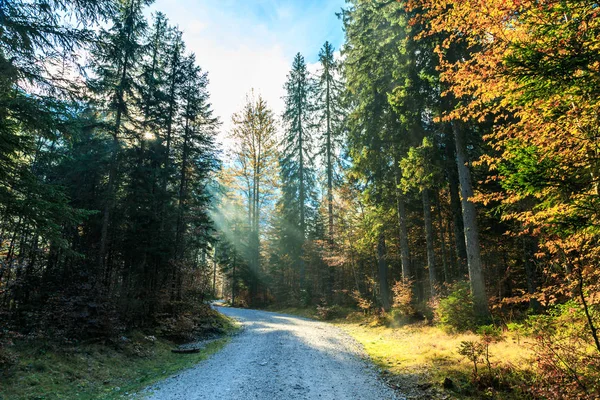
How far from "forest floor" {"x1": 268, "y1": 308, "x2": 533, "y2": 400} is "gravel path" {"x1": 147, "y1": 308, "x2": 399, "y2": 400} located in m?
0.56

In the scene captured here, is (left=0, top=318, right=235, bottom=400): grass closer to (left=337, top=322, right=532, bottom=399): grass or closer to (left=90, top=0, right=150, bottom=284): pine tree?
(left=90, top=0, right=150, bottom=284): pine tree

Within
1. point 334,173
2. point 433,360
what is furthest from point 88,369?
point 334,173

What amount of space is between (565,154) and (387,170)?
12.5 metres

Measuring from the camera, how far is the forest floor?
5957 millimetres

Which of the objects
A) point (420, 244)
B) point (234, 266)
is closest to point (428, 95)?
point (420, 244)

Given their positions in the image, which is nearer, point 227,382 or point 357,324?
point 227,382

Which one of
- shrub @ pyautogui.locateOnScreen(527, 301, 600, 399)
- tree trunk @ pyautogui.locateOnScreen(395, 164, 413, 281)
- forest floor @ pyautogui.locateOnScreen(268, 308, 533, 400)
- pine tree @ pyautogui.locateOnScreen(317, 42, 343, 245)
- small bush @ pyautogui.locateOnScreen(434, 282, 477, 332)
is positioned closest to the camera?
shrub @ pyautogui.locateOnScreen(527, 301, 600, 399)

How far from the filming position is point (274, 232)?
30.9 meters

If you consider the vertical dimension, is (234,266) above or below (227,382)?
above

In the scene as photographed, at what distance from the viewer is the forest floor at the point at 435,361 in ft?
19.5

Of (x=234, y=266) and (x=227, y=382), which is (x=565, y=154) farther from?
(x=234, y=266)

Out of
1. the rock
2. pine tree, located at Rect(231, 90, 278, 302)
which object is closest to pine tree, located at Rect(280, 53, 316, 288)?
pine tree, located at Rect(231, 90, 278, 302)

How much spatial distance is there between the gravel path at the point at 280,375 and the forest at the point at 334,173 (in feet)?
9.14

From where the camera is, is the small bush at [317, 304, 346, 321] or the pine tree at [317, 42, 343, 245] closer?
the small bush at [317, 304, 346, 321]
